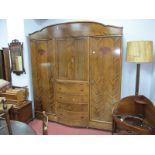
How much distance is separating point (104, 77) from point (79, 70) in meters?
0.46

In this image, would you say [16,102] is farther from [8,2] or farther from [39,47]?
[8,2]

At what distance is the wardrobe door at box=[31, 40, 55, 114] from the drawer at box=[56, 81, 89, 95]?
261 millimetres

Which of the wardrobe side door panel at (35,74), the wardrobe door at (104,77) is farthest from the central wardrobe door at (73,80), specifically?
the wardrobe side door panel at (35,74)

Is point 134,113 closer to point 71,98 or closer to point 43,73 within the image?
point 71,98

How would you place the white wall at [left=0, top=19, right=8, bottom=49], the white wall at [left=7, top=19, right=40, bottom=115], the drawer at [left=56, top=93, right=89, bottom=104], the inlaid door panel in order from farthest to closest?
the white wall at [left=0, top=19, right=8, bottom=49] < the white wall at [left=7, top=19, right=40, bottom=115] < the drawer at [left=56, top=93, right=89, bottom=104] < the inlaid door panel

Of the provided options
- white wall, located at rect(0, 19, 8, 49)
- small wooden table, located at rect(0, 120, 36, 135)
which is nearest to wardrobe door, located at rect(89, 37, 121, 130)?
small wooden table, located at rect(0, 120, 36, 135)

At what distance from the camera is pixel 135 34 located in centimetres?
254

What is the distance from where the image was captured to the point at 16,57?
301cm

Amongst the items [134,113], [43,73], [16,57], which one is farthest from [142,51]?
[16,57]

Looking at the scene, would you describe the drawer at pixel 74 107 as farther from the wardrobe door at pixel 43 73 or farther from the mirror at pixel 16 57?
the mirror at pixel 16 57

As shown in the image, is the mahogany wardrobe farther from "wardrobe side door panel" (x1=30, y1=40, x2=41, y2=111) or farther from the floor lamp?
the floor lamp

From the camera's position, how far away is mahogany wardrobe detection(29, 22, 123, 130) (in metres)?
2.34

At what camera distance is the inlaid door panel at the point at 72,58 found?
246 cm
